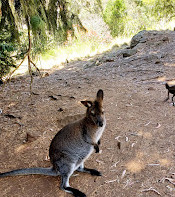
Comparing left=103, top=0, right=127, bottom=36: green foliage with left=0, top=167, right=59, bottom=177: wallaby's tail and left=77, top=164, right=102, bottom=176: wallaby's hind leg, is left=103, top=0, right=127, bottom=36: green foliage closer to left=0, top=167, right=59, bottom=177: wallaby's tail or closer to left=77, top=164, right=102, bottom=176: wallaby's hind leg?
left=77, top=164, right=102, bottom=176: wallaby's hind leg

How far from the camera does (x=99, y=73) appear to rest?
789cm

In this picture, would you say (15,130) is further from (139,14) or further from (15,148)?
(139,14)

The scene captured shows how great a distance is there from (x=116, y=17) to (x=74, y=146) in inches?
694

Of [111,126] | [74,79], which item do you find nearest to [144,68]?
[74,79]

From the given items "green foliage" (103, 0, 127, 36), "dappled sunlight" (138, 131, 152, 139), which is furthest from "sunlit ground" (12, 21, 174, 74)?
"dappled sunlight" (138, 131, 152, 139)

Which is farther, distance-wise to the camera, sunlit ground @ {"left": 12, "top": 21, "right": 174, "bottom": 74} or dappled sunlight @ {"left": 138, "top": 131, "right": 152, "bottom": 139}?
sunlit ground @ {"left": 12, "top": 21, "right": 174, "bottom": 74}

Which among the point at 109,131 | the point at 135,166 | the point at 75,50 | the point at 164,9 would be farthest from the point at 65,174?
the point at 164,9

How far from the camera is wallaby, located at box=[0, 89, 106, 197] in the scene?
2.67 meters

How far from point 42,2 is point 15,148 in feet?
Answer: 9.72

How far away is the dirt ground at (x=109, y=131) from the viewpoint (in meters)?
2.71

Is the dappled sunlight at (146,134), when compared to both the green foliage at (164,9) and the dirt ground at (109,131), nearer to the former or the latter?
the dirt ground at (109,131)

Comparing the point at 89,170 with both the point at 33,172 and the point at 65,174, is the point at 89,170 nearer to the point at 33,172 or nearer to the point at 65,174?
the point at 65,174

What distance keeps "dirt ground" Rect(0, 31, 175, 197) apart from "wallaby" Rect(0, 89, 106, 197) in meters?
0.17

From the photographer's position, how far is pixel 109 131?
A: 12.9 ft
